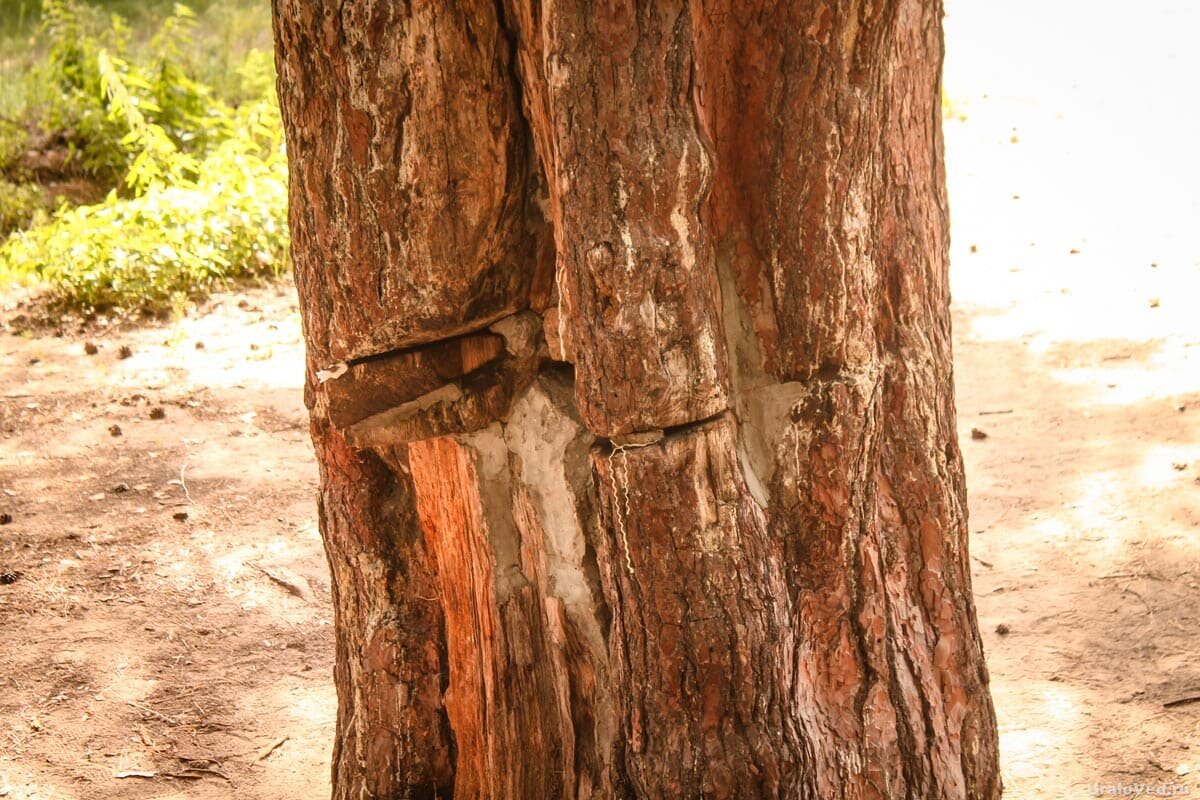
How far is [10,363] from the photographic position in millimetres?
6715

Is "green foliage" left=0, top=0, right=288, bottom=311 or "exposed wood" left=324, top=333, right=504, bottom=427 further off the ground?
"green foliage" left=0, top=0, right=288, bottom=311

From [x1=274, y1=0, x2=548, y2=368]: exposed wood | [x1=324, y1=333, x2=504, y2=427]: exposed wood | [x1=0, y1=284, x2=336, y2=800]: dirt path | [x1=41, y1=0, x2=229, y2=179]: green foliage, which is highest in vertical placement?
[x1=41, y1=0, x2=229, y2=179]: green foliage

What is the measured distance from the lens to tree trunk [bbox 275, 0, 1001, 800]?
6.91 ft

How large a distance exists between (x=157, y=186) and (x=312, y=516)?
13.5ft

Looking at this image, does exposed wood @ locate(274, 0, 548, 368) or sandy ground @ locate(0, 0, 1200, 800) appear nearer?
exposed wood @ locate(274, 0, 548, 368)

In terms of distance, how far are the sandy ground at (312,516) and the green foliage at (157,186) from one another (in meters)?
0.36

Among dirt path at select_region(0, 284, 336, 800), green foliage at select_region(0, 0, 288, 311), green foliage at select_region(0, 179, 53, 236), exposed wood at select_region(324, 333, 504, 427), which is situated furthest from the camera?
green foliage at select_region(0, 179, 53, 236)

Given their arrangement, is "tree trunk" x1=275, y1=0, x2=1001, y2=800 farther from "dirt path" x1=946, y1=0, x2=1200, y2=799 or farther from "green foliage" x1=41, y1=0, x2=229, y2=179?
"green foliage" x1=41, y1=0, x2=229, y2=179

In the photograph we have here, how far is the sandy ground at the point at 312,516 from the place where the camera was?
3512 mm

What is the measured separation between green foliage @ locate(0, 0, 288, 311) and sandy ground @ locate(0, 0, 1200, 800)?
0.36 m

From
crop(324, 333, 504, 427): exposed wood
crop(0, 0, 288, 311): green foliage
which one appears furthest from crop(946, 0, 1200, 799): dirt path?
crop(0, 0, 288, 311): green foliage

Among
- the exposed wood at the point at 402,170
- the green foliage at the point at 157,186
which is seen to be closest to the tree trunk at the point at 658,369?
the exposed wood at the point at 402,170

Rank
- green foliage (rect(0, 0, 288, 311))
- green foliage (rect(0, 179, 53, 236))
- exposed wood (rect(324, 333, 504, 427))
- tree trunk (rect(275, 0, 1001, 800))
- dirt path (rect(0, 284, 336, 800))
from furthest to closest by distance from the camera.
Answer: green foliage (rect(0, 179, 53, 236)), green foliage (rect(0, 0, 288, 311)), dirt path (rect(0, 284, 336, 800)), exposed wood (rect(324, 333, 504, 427)), tree trunk (rect(275, 0, 1001, 800))

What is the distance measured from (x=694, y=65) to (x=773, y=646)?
1.11m
